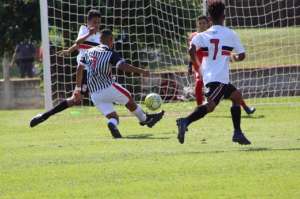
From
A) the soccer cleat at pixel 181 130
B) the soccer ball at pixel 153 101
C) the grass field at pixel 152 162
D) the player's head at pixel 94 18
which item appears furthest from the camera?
the soccer ball at pixel 153 101

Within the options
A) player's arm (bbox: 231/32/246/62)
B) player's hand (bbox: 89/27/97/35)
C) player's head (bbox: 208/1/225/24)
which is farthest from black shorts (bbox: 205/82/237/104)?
player's hand (bbox: 89/27/97/35)

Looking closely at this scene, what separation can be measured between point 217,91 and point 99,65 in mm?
2601

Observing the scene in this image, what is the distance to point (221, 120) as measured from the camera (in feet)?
53.7

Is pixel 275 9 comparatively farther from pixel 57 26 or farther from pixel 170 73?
pixel 57 26

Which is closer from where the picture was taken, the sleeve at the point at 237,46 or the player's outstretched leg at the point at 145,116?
the sleeve at the point at 237,46

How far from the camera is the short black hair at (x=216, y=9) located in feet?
39.0

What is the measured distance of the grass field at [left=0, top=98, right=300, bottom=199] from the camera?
8508 millimetres

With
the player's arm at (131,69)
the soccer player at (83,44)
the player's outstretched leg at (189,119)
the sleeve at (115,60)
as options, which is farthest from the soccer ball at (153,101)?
the player's outstretched leg at (189,119)

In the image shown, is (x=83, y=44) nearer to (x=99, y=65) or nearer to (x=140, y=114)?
(x=99, y=65)

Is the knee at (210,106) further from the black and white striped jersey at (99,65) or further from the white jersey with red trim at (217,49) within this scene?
the black and white striped jersey at (99,65)

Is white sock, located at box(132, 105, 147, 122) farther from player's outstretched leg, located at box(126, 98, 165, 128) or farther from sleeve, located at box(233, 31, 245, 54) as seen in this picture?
sleeve, located at box(233, 31, 245, 54)

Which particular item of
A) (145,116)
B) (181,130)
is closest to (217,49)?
(181,130)

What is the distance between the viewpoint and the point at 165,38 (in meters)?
21.3

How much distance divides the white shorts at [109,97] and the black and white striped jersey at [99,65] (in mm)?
67
